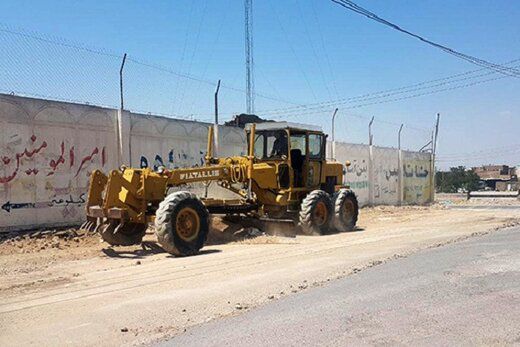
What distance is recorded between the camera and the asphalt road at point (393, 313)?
206 inches

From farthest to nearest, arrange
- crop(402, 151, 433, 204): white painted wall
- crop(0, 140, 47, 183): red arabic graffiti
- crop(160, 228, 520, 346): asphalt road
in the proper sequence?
crop(402, 151, 433, 204): white painted wall, crop(0, 140, 47, 183): red arabic graffiti, crop(160, 228, 520, 346): asphalt road

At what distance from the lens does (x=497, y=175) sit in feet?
288

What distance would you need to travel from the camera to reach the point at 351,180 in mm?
26891

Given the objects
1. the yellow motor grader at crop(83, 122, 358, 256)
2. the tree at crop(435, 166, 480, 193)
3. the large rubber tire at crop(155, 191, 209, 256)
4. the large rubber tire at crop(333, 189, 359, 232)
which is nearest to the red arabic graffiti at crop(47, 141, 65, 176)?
the yellow motor grader at crop(83, 122, 358, 256)

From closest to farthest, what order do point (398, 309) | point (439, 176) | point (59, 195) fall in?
point (398, 309), point (59, 195), point (439, 176)

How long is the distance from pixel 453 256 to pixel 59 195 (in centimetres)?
935

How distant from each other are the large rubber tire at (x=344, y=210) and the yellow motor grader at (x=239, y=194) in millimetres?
28

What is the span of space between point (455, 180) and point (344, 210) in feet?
231

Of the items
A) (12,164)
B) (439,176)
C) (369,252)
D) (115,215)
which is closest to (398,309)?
(369,252)

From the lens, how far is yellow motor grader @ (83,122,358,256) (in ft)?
36.4

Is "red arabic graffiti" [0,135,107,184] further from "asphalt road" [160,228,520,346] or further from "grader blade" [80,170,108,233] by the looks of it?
"asphalt road" [160,228,520,346]

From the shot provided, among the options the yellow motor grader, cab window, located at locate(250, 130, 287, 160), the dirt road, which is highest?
cab window, located at locate(250, 130, 287, 160)

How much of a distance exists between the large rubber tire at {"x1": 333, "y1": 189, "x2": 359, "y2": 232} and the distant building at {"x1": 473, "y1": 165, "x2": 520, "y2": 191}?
63060mm

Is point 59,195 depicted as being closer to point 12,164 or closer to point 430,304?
point 12,164
